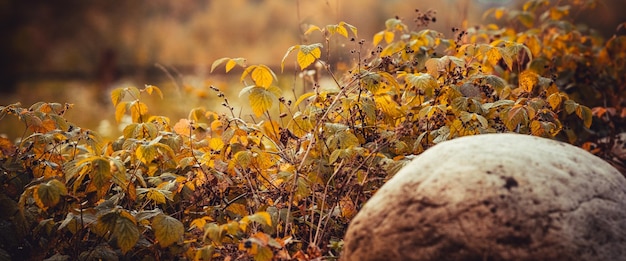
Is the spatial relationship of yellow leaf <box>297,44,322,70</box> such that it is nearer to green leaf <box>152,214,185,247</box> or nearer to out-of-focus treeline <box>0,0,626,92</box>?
green leaf <box>152,214,185,247</box>

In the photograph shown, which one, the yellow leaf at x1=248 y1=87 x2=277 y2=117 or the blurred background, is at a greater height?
the blurred background

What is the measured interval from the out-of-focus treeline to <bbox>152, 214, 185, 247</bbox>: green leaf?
280 inches

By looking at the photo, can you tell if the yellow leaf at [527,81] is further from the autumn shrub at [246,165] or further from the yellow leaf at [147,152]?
the yellow leaf at [147,152]

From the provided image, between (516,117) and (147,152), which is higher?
(147,152)

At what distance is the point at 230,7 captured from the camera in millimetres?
9883

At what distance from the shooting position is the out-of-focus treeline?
9.16 m

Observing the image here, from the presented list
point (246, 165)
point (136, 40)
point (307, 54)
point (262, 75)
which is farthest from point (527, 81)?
point (136, 40)

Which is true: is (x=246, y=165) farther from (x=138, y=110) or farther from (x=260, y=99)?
(x=138, y=110)

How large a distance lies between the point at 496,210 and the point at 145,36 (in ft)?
29.7

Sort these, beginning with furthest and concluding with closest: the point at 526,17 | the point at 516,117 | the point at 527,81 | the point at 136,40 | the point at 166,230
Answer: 1. the point at 136,40
2. the point at 526,17
3. the point at 527,81
4. the point at 516,117
5. the point at 166,230

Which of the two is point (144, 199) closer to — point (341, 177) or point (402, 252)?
point (341, 177)

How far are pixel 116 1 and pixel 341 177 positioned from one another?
8.20 metres

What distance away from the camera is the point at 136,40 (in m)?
9.71

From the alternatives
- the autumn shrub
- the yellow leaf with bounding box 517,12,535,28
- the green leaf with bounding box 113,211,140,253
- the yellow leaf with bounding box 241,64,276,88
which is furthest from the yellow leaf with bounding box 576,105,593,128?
the green leaf with bounding box 113,211,140,253
